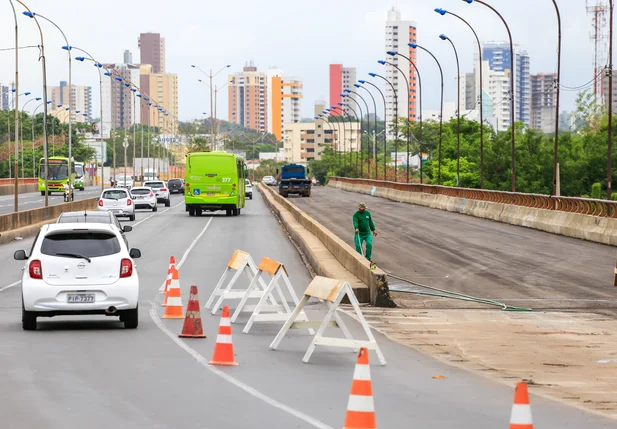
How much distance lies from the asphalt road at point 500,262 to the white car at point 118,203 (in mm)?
10821

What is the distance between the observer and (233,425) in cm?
930

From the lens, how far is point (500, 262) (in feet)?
97.1

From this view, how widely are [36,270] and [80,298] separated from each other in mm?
712

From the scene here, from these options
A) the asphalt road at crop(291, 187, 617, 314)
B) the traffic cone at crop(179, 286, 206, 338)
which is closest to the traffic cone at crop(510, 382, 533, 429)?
the traffic cone at crop(179, 286, 206, 338)

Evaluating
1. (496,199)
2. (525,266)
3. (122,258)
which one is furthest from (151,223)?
(122,258)

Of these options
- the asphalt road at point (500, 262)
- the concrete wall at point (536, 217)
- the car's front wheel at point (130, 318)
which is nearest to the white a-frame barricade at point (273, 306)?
the car's front wheel at point (130, 318)

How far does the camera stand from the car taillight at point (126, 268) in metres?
16.6

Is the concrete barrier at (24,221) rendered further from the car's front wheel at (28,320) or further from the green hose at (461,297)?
the car's front wheel at (28,320)

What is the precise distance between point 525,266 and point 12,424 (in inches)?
812

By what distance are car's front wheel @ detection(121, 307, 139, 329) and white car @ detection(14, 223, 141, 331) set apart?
20 millimetres

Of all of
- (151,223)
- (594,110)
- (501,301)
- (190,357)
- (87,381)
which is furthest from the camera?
(594,110)

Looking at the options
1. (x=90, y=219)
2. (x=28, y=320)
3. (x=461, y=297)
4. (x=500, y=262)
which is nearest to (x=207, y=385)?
(x=28, y=320)

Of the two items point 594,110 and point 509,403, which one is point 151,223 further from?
point 594,110

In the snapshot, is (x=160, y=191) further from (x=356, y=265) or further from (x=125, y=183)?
(x=356, y=265)
